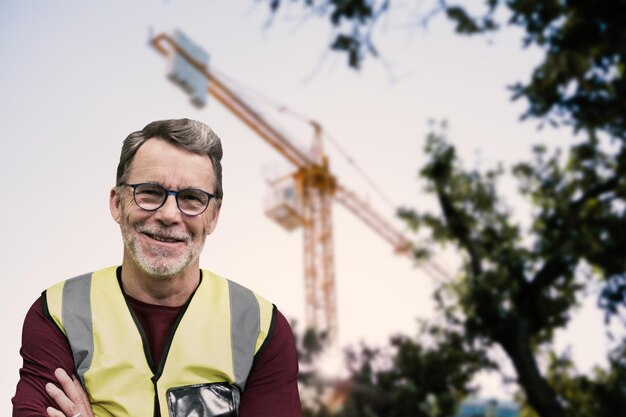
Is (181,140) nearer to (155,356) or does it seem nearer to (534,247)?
(155,356)

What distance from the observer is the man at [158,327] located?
169 centimetres

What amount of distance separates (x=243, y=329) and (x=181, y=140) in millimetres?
603

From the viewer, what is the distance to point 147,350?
1.76 meters

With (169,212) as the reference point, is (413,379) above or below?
above

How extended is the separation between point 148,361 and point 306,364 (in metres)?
26.7

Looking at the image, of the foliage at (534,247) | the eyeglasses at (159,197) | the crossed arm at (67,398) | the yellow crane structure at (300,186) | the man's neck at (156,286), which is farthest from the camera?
the yellow crane structure at (300,186)

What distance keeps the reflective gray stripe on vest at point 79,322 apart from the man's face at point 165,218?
20cm

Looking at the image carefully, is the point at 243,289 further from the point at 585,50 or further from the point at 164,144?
the point at 585,50

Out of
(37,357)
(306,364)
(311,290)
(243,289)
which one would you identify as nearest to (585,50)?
(243,289)

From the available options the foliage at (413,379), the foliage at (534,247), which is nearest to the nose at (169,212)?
the foliage at (534,247)

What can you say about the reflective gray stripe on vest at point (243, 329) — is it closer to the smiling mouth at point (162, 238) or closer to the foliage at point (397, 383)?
the smiling mouth at point (162, 238)

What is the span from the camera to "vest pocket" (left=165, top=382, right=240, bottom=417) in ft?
5.60

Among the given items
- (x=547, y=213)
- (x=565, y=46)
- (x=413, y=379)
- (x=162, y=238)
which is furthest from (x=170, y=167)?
(x=413, y=379)

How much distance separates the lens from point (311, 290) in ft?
141
